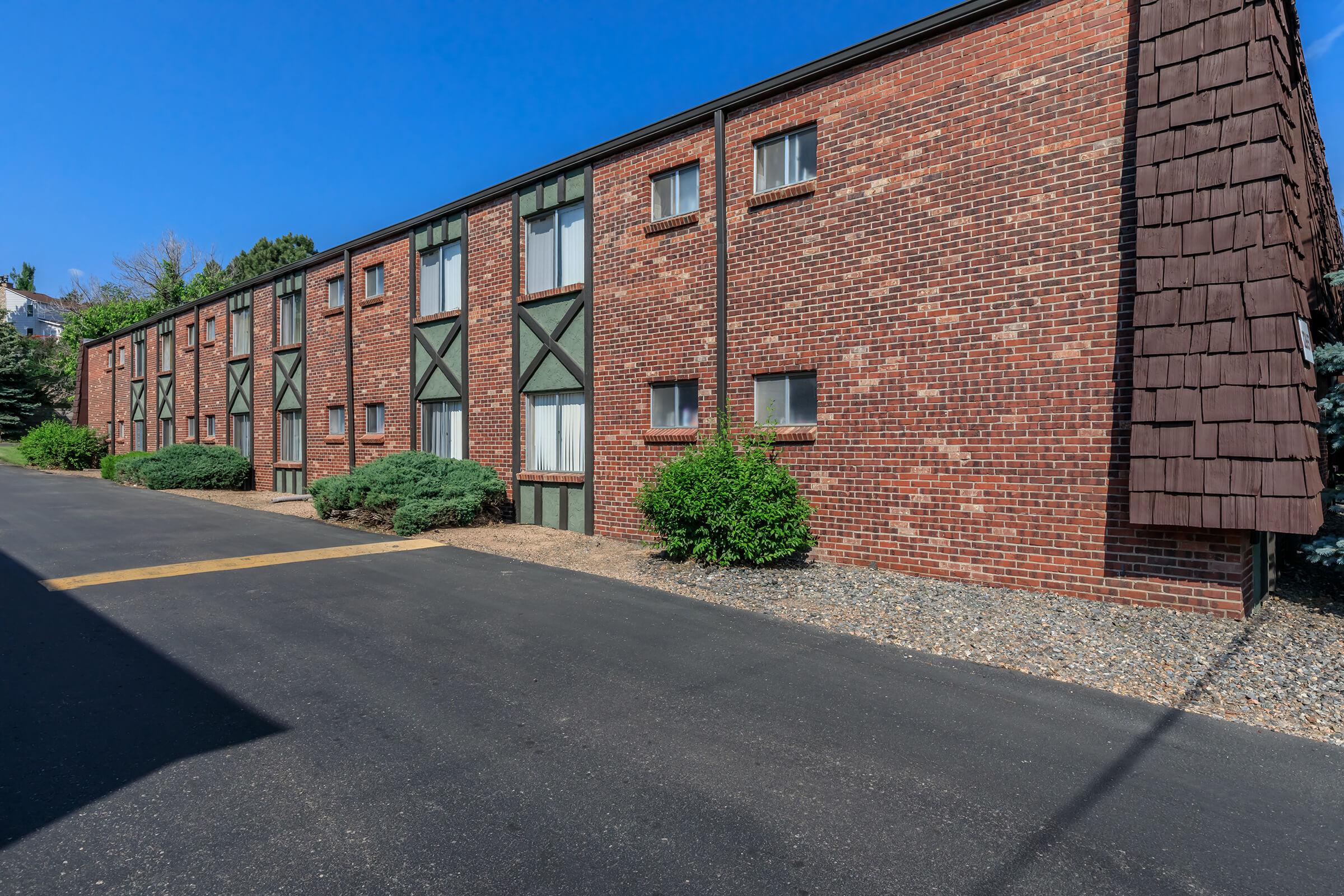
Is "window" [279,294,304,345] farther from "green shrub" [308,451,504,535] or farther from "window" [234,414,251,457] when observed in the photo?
"green shrub" [308,451,504,535]

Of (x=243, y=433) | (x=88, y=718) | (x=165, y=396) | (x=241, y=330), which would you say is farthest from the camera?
(x=165, y=396)

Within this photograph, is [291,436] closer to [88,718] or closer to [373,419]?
[373,419]

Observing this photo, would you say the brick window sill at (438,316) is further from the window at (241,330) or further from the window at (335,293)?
the window at (241,330)

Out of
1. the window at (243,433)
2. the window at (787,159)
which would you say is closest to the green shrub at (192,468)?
the window at (243,433)

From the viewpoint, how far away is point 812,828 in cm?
311

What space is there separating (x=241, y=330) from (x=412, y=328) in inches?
396

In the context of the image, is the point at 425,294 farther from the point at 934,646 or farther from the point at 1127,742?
the point at 1127,742

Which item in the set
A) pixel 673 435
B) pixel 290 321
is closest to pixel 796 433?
pixel 673 435

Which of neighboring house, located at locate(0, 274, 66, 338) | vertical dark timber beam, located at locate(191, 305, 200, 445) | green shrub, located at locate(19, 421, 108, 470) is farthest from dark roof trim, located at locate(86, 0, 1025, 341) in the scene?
neighboring house, located at locate(0, 274, 66, 338)

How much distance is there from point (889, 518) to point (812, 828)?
225 inches

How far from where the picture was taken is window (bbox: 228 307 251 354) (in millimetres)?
21261

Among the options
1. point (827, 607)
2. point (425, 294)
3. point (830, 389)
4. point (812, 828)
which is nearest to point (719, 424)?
point (830, 389)

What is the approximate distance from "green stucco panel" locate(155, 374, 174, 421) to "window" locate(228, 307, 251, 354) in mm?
6104

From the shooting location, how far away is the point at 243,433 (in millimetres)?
21875
